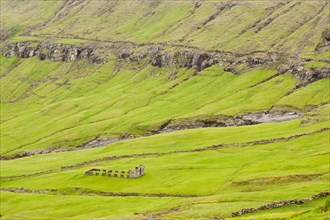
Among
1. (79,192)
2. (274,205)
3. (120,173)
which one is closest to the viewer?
(274,205)

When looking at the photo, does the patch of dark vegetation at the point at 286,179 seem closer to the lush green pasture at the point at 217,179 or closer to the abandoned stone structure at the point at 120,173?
the lush green pasture at the point at 217,179

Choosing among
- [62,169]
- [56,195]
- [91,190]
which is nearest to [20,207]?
[56,195]

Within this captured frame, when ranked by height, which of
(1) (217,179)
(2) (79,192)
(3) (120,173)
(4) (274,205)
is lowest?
(2) (79,192)

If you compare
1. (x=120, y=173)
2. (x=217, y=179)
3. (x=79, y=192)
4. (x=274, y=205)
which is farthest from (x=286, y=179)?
(x=79, y=192)

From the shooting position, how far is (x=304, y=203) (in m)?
66.1

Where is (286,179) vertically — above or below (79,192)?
above

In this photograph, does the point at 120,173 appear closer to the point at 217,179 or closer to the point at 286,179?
the point at 217,179

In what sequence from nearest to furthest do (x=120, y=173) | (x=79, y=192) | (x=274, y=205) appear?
(x=274, y=205) → (x=79, y=192) → (x=120, y=173)

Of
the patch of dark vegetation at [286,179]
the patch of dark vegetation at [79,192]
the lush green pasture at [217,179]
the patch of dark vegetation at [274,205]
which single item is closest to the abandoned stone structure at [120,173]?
the lush green pasture at [217,179]

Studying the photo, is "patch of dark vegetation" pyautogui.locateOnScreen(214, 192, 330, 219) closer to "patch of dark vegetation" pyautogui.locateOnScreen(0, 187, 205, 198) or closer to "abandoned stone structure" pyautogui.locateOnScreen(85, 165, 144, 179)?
"patch of dark vegetation" pyautogui.locateOnScreen(0, 187, 205, 198)

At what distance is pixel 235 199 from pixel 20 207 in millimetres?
60431

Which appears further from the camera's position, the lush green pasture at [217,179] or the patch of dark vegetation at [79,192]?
the patch of dark vegetation at [79,192]

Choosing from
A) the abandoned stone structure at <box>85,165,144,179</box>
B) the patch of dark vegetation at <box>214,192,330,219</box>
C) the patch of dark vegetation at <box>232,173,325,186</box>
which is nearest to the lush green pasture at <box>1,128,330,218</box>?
the patch of dark vegetation at <box>232,173,325,186</box>

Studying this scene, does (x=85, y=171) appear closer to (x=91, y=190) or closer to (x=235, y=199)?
(x=91, y=190)
